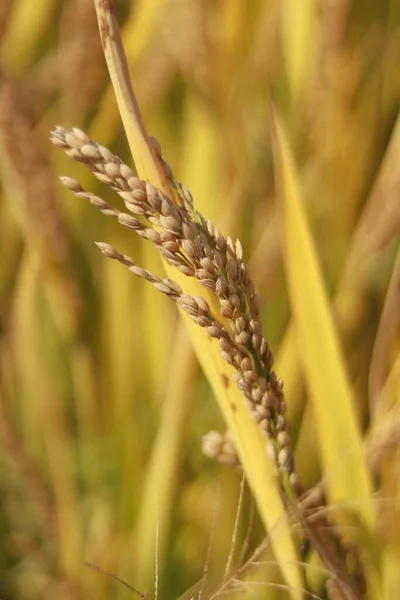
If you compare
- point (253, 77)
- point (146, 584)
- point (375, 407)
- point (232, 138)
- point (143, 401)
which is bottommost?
point (146, 584)

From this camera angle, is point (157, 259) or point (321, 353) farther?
point (157, 259)

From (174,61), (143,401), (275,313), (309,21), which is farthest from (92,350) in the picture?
(309,21)

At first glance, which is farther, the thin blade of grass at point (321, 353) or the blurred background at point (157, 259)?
the blurred background at point (157, 259)

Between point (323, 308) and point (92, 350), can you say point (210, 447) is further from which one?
point (92, 350)

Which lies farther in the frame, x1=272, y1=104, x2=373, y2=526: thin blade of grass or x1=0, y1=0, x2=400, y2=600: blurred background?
x1=0, y1=0, x2=400, y2=600: blurred background

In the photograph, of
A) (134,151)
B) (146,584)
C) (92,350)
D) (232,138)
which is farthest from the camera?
(92,350)
